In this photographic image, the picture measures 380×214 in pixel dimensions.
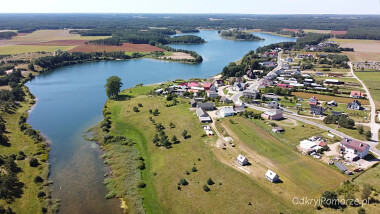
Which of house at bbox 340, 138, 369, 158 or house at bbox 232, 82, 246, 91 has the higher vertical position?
house at bbox 232, 82, 246, 91

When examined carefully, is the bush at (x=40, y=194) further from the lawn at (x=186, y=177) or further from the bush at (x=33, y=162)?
the lawn at (x=186, y=177)

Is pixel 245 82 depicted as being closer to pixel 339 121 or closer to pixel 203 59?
pixel 339 121

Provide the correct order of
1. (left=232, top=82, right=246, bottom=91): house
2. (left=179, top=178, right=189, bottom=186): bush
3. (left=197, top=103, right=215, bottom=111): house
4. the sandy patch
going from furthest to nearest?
the sandy patch < (left=232, top=82, right=246, bottom=91): house < (left=197, top=103, right=215, bottom=111): house < (left=179, top=178, right=189, bottom=186): bush

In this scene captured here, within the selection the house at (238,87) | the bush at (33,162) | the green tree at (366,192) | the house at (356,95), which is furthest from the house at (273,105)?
the bush at (33,162)

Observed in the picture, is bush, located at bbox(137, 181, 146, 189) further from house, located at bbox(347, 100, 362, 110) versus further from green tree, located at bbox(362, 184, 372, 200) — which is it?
house, located at bbox(347, 100, 362, 110)

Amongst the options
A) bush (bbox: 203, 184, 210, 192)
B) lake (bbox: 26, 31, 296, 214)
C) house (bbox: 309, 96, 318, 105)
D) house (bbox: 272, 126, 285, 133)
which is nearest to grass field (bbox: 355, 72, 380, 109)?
house (bbox: 309, 96, 318, 105)

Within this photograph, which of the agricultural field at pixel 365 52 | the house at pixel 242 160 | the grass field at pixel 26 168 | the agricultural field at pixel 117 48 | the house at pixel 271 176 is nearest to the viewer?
the grass field at pixel 26 168

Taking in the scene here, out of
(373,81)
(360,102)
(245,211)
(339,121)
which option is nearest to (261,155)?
(245,211)
